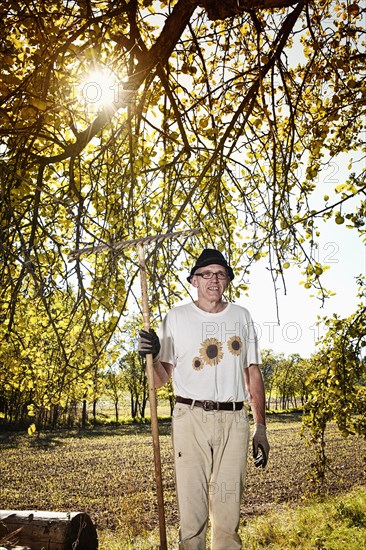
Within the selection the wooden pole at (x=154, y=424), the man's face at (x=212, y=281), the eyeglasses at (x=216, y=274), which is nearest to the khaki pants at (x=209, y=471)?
the wooden pole at (x=154, y=424)

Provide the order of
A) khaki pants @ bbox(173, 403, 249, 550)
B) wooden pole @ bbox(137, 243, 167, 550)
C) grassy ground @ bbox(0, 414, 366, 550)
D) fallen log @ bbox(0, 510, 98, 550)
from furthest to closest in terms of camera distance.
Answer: grassy ground @ bbox(0, 414, 366, 550)
fallen log @ bbox(0, 510, 98, 550)
wooden pole @ bbox(137, 243, 167, 550)
khaki pants @ bbox(173, 403, 249, 550)

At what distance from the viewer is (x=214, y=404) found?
2.98 metres

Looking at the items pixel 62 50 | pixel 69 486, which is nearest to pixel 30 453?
pixel 69 486

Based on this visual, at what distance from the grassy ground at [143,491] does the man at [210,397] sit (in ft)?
14.2

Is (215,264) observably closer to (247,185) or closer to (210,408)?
(210,408)

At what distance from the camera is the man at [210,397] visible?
2.91 metres

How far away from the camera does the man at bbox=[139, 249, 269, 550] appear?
291 centimetres

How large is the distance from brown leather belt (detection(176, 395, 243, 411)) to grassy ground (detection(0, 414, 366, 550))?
14.8ft

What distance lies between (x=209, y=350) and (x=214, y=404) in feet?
0.99

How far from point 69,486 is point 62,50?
11.4 metres

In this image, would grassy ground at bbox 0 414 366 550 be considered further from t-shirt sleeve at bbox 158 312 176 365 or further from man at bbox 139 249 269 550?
t-shirt sleeve at bbox 158 312 176 365

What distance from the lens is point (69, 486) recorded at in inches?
508

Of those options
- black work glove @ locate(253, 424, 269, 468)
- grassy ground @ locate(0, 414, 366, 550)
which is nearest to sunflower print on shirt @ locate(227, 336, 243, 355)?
black work glove @ locate(253, 424, 269, 468)

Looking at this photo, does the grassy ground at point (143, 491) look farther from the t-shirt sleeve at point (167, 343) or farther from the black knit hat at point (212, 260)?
the black knit hat at point (212, 260)
